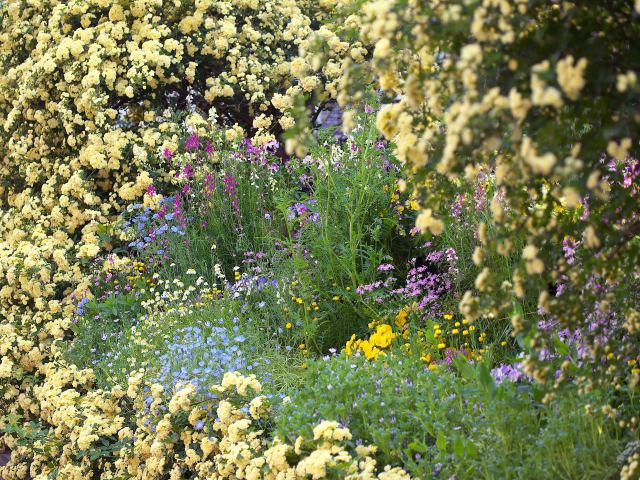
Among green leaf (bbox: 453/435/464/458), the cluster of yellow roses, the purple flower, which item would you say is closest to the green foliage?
green leaf (bbox: 453/435/464/458)

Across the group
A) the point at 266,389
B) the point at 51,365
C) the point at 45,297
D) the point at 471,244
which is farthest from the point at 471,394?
the point at 45,297

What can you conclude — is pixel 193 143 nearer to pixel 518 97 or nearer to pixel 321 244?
pixel 321 244

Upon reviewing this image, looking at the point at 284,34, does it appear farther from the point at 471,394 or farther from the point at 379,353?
the point at 471,394

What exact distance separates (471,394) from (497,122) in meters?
1.20

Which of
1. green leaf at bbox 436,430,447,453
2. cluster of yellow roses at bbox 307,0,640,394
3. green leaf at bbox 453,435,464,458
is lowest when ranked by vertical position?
green leaf at bbox 453,435,464,458

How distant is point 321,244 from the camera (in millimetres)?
4691

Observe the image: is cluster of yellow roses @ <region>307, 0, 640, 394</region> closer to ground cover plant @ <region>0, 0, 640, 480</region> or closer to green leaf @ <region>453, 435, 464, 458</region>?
ground cover plant @ <region>0, 0, 640, 480</region>

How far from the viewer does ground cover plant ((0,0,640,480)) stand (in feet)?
7.20

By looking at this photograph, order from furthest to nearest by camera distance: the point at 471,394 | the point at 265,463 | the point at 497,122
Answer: the point at 265,463, the point at 471,394, the point at 497,122

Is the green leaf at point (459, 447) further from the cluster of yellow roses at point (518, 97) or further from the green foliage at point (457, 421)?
the cluster of yellow roses at point (518, 97)

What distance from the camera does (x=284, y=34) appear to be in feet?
23.2

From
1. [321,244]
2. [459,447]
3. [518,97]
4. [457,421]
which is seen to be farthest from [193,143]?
Answer: [518,97]

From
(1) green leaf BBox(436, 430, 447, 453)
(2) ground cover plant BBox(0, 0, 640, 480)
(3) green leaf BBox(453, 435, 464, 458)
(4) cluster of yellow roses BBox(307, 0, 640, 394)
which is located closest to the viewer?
Result: (4) cluster of yellow roses BBox(307, 0, 640, 394)

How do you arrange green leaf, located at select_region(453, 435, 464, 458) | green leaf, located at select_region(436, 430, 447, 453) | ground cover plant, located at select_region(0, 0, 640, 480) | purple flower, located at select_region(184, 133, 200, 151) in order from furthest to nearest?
purple flower, located at select_region(184, 133, 200, 151)
green leaf, located at select_region(436, 430, 447, 453)
green leaf, located at select_region(453, 435, 464, 458)
ground cover plant, located at select_region(0, 0, 640, 480)
